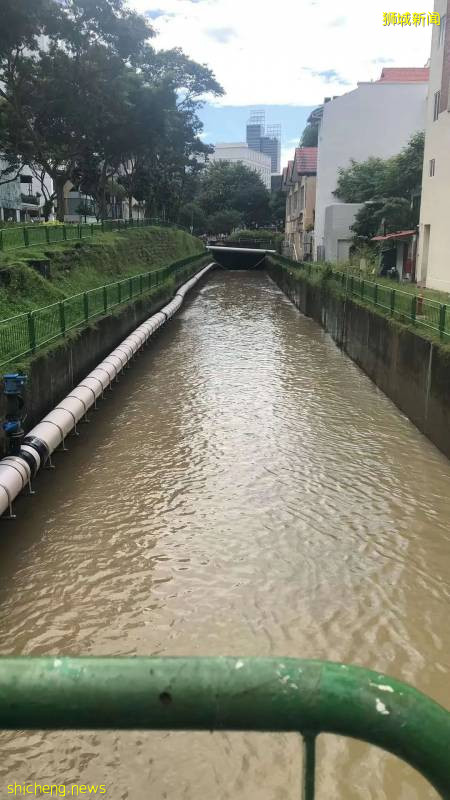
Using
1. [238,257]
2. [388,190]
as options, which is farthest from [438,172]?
[238,257]

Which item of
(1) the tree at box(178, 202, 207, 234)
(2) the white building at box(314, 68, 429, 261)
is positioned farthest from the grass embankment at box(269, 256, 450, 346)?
(1) the tree at box(178, 202, 207, 234)

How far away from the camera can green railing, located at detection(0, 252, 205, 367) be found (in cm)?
1039

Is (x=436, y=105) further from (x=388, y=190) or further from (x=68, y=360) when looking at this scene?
(x=68, y=360)

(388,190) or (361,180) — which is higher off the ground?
(361,180)

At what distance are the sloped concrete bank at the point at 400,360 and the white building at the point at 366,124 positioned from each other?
20.3 meters

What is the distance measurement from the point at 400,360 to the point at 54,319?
7005mm

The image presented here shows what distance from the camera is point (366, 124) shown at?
42156 mm

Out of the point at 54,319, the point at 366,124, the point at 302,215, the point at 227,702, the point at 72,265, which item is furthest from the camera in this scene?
the point at 302,215

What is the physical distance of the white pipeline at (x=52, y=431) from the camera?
805 centimetres

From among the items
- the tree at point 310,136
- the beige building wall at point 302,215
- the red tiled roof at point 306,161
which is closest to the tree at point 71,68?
the beige building wall at point 302,215

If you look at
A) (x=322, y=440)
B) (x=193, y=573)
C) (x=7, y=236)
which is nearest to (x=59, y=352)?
(x=322, y=440)

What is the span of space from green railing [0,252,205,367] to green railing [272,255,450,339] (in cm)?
695

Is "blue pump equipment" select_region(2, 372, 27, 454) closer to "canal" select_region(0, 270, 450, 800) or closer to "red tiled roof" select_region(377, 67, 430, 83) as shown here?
"canal" select_region(0, 270, 450, 800)

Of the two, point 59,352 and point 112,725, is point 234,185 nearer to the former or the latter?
point 59,352
